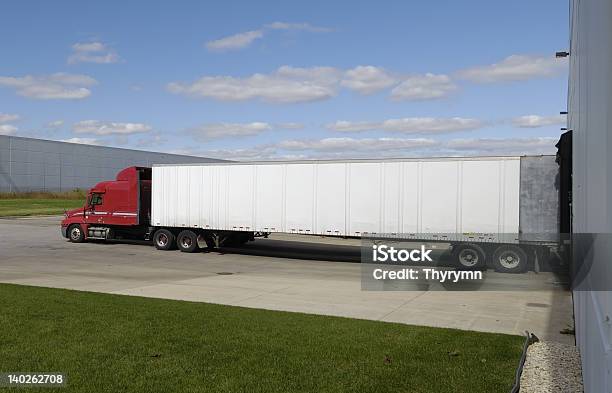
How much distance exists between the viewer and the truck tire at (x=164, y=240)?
22.5 meters

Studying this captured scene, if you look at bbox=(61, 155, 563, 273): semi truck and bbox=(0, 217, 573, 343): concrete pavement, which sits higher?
bbox=(61, 155, 563, 273): semi truck

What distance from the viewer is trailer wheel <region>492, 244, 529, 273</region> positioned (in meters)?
16.3

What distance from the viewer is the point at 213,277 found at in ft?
52.0

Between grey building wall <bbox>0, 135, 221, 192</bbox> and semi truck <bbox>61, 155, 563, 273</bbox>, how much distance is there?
181 ft

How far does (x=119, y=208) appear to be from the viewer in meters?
23.8

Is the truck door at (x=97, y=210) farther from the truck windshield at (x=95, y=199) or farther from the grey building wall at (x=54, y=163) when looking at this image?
the grey building wall at (x=54, y=163)

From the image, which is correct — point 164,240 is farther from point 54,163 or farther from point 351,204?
point 54,163

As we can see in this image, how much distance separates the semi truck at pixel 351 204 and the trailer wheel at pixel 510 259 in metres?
0.03

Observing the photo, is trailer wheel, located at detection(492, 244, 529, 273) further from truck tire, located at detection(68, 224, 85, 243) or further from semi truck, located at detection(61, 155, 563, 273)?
truck tire, located at detection(68, 224, 85, 243)

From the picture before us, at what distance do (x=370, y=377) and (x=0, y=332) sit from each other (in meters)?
5.20

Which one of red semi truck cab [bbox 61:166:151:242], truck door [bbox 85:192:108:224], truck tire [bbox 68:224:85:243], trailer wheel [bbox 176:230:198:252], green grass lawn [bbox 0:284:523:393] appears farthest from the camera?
truck tire [bbox 68:224:85:243]

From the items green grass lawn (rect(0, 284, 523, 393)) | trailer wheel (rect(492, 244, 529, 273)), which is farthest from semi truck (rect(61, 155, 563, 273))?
green grass lawn (rect(0, 284, 523, 393))

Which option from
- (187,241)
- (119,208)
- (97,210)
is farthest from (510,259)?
(97,210)

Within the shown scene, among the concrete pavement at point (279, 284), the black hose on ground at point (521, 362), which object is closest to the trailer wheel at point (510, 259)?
the concrete pavement at point (279, 284)
